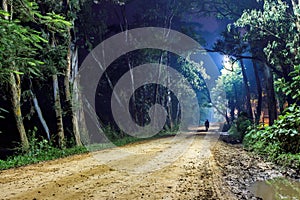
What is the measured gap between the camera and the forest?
7.54 m

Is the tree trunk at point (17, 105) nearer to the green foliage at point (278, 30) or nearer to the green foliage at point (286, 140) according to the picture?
the green foliage at point (286, 140)

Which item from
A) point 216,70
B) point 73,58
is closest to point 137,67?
point 73,58

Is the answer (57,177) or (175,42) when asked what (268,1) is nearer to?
(175,42)

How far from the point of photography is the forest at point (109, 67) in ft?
24.7

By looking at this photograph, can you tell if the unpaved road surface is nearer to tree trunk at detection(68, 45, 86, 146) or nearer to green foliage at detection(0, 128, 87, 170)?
green foliage at detection(0, 128, 87, 170)

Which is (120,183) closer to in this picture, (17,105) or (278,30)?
(17,105)

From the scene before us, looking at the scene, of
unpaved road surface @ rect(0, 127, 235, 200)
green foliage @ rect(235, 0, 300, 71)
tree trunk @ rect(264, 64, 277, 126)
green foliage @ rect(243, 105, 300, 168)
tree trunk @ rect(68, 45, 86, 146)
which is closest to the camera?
unpaved road surface @ rect(0, 127, 235, 200)

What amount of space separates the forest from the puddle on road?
4.19 ft

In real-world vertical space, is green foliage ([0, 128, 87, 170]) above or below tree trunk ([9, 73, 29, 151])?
below

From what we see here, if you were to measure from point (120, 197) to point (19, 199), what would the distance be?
1606 millimetres

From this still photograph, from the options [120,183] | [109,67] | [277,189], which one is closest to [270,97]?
→ [109,67]

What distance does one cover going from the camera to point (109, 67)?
21.0 meters

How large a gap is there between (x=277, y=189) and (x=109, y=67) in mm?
18208

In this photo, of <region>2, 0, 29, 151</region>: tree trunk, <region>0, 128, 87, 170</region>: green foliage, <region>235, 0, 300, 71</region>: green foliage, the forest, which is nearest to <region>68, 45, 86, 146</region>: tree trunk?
the forest
